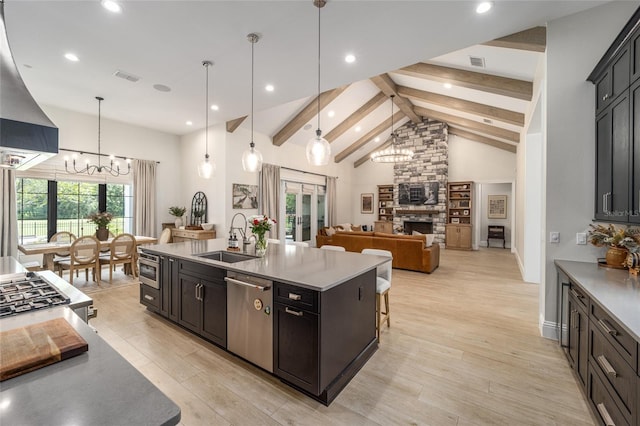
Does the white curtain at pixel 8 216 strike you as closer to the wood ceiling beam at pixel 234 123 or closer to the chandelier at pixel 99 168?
the chandelier at pixel 99 168

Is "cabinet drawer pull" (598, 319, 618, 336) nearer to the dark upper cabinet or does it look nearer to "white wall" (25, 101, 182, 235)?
the dark upper cabinet

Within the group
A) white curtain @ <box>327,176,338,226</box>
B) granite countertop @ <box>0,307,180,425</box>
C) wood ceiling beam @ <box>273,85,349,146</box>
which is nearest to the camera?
granite countertop @ <box>0,307,180,425</box>

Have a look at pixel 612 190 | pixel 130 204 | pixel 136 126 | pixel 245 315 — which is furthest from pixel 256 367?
pixel 136 126

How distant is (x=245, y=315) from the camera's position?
2.37 m

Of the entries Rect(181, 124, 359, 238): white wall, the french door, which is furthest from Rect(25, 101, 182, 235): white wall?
the french door

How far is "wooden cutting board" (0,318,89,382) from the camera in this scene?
33.9 inches

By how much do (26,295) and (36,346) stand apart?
2.70 ft

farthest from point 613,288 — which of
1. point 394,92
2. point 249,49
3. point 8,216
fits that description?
point 8,216

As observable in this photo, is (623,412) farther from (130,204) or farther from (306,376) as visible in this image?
(130,204)

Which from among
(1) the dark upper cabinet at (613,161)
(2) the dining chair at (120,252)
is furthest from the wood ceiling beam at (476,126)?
(2) the dining chair at (120,252)

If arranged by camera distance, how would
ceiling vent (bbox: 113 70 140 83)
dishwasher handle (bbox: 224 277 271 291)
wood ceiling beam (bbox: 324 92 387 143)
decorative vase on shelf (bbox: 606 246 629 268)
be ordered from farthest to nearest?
wood ceiling beam (bbox: 324 92 387 143), ceiling vent (bbox: 113 70 140 83), decorative vase on shelf (bbox: 606 246 629 268), dishwasher handle (bbox: 224 277 271 291)

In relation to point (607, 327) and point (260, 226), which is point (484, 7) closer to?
point (607, 327)

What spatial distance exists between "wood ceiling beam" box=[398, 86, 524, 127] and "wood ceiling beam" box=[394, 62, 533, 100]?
1.34 m

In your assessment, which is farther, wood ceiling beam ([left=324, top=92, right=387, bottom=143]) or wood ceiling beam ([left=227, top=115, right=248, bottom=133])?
wood ceiling beam ([left=324, top=92, right=387, bottom=143])
